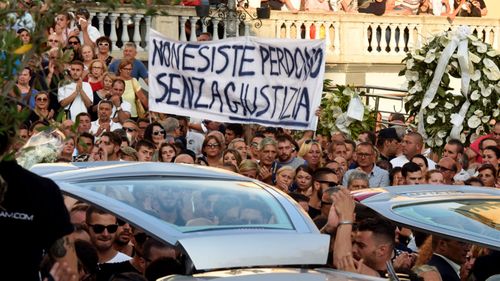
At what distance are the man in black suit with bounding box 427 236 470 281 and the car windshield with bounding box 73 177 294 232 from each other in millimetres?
1438

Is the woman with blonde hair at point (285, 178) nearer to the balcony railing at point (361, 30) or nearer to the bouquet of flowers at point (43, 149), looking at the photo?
the bouquet of flowers at point (43, 149)

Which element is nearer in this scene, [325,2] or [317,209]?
[317,209]

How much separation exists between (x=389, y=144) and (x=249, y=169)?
3145 mm

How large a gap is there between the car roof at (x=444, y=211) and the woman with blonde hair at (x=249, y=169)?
438cm

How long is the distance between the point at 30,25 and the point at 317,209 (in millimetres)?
5977

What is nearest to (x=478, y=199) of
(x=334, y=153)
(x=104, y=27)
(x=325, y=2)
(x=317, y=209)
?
(x=317, y=209)

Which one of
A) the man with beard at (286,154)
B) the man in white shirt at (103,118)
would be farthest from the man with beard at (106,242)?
the man in white shirt at (103,118)

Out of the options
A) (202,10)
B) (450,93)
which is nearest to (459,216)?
(450,93)

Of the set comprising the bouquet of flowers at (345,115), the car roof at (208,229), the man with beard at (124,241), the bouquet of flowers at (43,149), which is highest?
the car roof at (208,229)

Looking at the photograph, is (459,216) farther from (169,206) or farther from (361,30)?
(361,30)

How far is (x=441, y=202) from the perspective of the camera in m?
7.82

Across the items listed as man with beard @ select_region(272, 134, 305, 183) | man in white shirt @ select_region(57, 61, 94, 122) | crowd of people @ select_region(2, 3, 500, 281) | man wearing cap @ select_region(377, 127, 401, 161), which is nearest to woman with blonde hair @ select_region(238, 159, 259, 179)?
crowd of people @ select_region(2, 3, 500, 281)

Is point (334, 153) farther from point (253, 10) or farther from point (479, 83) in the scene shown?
point (253, 10)

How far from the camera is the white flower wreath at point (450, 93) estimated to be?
53.8 ft
